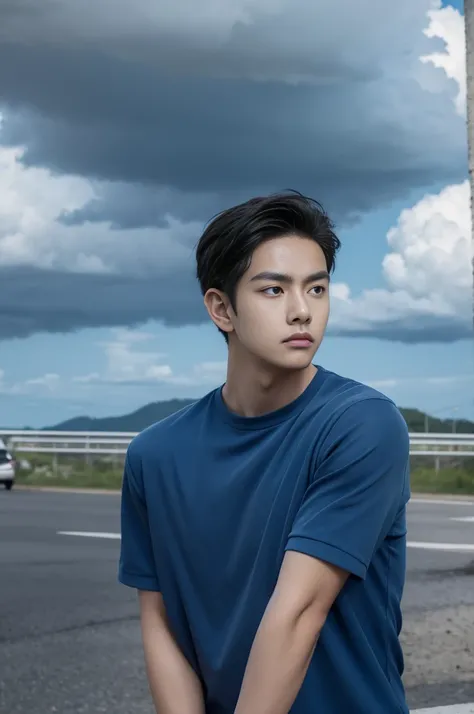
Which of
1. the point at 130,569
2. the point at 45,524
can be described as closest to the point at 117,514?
the point at 45,524

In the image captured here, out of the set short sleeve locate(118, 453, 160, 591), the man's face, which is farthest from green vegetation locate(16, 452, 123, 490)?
the man's face

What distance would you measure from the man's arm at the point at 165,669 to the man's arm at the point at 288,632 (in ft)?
0.79

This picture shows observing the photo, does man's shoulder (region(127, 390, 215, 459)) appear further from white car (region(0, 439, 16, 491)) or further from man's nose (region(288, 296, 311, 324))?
white car (region(0, 439, 16, 491))

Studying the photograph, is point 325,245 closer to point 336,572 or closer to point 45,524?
point 336,572

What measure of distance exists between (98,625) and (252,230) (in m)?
5.76

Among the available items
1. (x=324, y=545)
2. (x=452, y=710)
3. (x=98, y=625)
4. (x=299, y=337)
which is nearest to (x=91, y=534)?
(x=98, y=625)

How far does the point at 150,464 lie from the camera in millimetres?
2320

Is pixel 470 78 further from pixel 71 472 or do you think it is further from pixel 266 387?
pixel 71 472

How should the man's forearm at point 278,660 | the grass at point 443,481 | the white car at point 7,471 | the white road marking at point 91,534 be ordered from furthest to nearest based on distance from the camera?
the white car at point 7,471, the grass at point 443,481, the white road marking at point 91,534, the man's forearm at point 278,660

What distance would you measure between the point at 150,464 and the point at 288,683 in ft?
1.66

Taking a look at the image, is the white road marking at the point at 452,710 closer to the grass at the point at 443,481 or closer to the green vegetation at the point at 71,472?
the grass at the point at 443,481

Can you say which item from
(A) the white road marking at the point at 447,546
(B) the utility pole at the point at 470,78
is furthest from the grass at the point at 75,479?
(B) the utility pole at the point at 470,78

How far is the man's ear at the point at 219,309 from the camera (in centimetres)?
226

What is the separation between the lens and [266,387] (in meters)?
2.18
